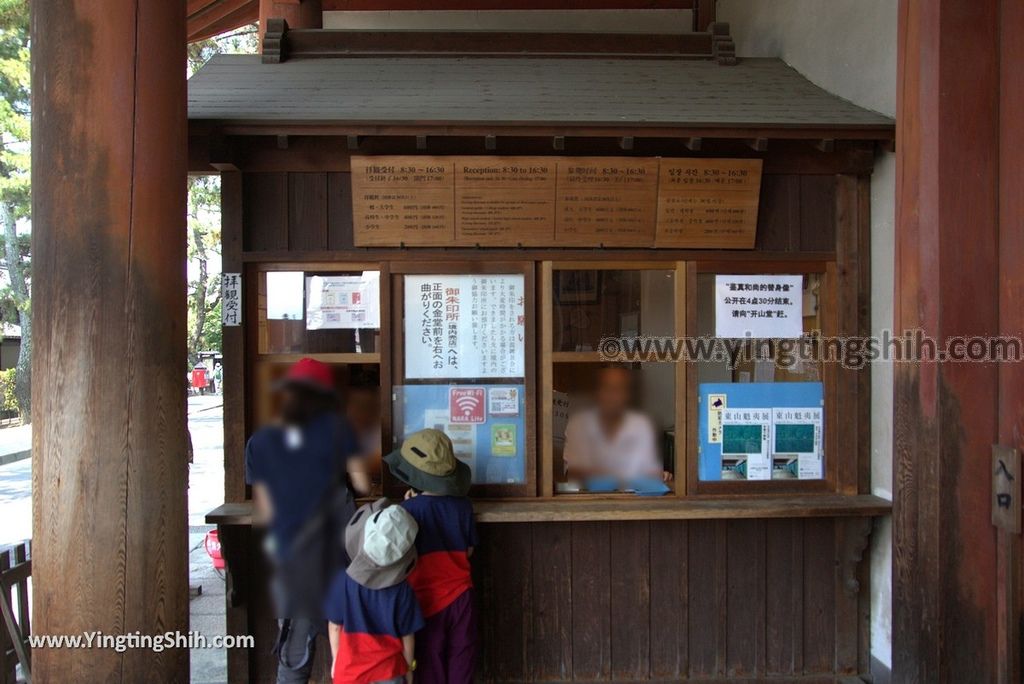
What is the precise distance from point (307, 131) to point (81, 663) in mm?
2606

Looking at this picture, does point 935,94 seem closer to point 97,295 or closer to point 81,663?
point 97,295

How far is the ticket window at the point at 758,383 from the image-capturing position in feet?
13.4

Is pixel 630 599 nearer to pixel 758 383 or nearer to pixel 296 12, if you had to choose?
pixel 758 383

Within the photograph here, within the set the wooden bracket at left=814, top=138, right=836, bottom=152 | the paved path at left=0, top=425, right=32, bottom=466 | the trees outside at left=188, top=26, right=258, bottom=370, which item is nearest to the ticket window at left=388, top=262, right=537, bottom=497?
the trees outside at left=188, top=26, right=258, bottom=370

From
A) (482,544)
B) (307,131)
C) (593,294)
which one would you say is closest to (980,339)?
(593,294)

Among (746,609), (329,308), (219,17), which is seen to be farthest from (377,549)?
(219,17)

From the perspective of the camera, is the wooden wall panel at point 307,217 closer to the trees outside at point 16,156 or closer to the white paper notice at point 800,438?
the white paper notice at point 800,438

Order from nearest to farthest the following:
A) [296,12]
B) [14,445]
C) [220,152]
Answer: [220,152]
[296,12]
[14,445]

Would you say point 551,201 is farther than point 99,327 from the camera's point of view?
Yes

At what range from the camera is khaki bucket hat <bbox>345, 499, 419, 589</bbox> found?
2039 mm

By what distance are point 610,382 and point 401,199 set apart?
162 cm

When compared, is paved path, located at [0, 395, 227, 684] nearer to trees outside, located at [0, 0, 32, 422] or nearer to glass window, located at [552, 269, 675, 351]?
glass window, located at [552, 269, 675, 351]

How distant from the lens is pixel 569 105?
3916 mm

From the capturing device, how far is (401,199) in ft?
12.9
